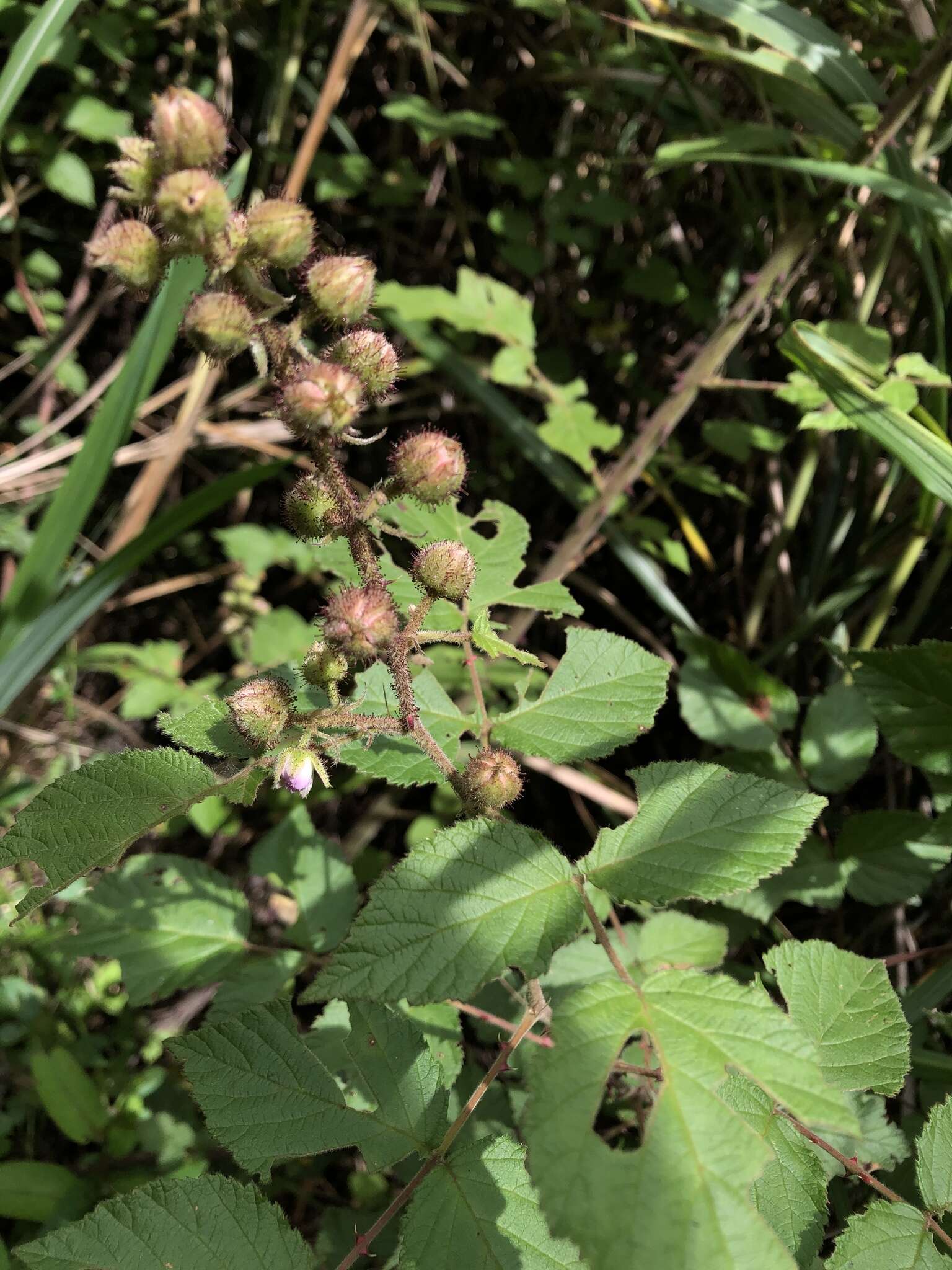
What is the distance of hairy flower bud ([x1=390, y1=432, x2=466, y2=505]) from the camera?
1.31 meters

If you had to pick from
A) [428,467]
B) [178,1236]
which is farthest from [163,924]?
[428,467]

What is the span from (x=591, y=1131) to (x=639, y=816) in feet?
1.46

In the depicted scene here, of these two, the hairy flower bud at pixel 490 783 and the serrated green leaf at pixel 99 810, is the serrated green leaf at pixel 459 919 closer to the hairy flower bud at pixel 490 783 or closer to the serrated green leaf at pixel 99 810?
the hairy flower bud at pixel 490 783

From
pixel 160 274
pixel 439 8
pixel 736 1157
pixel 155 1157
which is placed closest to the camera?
pixel 736 1157

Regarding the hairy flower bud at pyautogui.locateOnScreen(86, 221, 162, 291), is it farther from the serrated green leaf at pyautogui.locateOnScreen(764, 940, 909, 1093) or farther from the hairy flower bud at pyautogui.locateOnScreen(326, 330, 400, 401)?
the serrated green leaf at pyautogui.locateOnScreen(764, 940, 909, 1093)

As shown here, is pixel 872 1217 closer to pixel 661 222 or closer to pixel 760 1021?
pixel 760 1021

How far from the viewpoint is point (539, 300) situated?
10.6 feet

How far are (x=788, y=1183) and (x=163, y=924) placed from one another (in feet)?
4.20

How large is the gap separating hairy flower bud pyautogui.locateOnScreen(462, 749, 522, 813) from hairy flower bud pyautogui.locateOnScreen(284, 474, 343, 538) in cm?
41

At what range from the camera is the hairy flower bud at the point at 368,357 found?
1298mm

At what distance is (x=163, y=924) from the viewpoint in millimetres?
1857

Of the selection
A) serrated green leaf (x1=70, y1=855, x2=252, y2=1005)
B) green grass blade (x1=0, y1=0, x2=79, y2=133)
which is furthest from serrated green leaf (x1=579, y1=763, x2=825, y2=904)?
green grass blade (x1=0, y1=0, x2=79, y2=133)

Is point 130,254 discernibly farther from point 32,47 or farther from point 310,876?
point 310,876

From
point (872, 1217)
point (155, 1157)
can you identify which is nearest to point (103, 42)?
point (155, 1157)
